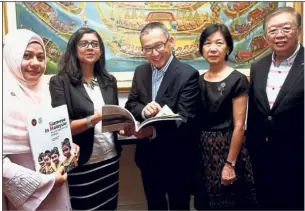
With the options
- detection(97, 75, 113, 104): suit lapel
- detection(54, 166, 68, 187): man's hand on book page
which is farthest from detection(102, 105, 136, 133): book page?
detection(54, 166, 68, 187): man's hand on book page

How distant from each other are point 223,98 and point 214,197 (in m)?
0.52

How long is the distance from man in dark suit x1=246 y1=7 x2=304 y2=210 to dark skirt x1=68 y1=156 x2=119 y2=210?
77 cm

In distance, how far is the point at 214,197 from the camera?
1.68 m

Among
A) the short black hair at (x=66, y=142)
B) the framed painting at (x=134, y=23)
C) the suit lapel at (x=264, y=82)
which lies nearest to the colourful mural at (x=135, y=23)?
the framed painting at (x=134, y=23)

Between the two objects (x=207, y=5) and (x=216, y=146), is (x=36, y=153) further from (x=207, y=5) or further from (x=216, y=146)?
(x=207, y=5)

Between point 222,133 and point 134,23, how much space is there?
1.04 m

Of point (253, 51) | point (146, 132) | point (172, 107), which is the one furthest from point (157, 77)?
point (253, 51)

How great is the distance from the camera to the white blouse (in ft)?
5.49

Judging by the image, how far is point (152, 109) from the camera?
1.55 metres

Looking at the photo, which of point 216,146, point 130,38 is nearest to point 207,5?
point 130,38

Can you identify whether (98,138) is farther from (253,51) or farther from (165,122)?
(253,51)

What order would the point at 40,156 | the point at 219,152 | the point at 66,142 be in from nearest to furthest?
the point at 40,156, the point at 66,142, the point at 219,152

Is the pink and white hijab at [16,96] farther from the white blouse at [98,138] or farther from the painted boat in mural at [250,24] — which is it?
the painted boat in mural at [250,24]

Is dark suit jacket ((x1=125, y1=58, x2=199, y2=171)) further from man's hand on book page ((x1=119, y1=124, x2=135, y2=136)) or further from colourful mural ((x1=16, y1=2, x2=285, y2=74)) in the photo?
colourful mural ((x1=16, y1=2, x2=285, y2=74))
